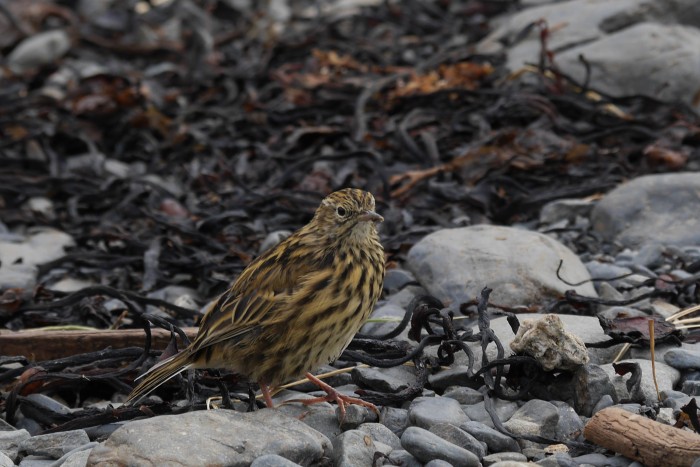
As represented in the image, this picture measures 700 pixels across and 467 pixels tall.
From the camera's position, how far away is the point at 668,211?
6938mm

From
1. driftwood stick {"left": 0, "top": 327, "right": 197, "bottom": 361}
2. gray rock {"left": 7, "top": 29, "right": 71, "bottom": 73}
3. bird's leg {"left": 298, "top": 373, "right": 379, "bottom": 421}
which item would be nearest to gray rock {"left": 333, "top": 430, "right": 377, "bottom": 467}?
bird's leg {"left": 298, "top": 373, "right": 379, "bottom": 421}

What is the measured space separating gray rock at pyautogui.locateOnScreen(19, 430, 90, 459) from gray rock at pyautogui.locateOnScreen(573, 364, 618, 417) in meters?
2.05

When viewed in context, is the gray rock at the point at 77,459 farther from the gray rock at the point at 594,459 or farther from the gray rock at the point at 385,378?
the gray rock at the point at 594,459

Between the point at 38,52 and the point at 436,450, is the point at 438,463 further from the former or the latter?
the point at 38,52

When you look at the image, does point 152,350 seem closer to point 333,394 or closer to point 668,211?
point 333,394

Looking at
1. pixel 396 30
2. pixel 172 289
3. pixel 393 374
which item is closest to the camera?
pixel 393 374

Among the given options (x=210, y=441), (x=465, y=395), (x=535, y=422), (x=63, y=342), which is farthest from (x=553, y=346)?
(x=63, y=342)

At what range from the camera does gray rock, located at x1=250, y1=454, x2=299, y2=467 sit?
386cm

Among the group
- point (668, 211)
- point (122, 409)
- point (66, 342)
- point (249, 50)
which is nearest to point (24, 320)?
point (66, 342)

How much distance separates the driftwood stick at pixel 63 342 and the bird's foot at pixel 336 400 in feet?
3.45

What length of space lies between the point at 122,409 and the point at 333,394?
3.08 ft

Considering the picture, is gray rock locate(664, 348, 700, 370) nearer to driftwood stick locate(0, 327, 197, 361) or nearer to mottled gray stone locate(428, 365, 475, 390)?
mottled gray stone locate(428, 365, 475, 390)

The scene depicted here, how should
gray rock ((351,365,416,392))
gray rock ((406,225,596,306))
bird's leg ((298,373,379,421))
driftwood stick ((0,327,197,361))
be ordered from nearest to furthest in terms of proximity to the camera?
bird's leg ((298,373,379,421)), gray rock ((351,365,416,392)), driftwood stick ((0,327,197,361)), gray rock ((406,225,596,306))

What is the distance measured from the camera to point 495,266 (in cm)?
587
